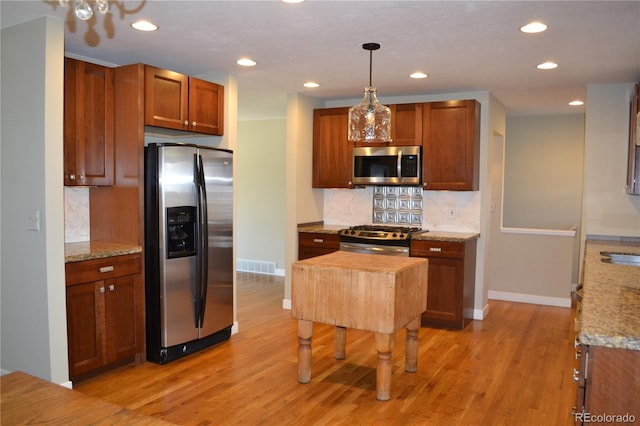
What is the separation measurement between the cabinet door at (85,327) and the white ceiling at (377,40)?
5.53 ft

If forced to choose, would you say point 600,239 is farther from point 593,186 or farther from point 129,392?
point 129,392

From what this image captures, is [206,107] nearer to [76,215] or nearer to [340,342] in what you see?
[76,215]

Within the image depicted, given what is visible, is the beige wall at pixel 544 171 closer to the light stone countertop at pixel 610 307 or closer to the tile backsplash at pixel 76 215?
the light stone countertop at pixel 610 307

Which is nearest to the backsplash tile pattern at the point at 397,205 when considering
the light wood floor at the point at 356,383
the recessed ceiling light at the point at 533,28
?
the light wood floor at the point at 356,383

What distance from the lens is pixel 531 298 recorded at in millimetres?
6070

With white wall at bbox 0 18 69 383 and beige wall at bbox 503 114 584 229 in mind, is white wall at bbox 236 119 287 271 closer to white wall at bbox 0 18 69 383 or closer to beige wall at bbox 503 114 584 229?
beige wall at bbox 503 114 584 229

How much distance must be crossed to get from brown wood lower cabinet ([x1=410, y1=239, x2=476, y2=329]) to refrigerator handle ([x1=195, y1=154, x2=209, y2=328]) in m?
2.04

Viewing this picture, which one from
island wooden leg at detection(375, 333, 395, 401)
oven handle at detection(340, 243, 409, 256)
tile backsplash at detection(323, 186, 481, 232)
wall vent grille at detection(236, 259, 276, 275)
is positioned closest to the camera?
island wooden leg at detection(375, 333, 395, 401)

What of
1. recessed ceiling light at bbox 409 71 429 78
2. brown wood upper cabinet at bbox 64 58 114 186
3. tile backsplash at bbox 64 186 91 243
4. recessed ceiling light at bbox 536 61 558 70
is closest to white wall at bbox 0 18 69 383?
brown wood upper cabinet at bbox 64 58 114 186

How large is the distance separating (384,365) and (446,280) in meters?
1.85

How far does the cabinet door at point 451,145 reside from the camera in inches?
201

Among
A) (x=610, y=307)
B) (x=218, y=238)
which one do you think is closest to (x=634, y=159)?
(x=610, y=307)

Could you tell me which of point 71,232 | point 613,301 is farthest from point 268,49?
point 613,301

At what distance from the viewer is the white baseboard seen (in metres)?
5.91
